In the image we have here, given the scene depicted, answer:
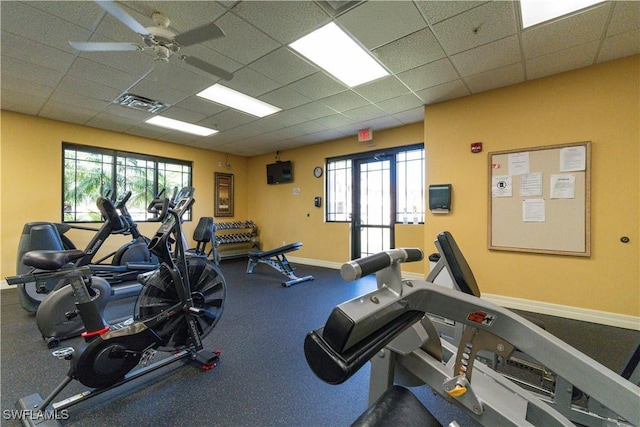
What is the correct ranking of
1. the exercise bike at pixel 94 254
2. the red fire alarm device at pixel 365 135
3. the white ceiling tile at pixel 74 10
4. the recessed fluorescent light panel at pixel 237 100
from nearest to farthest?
the white ceiling tile at pixel 74 10, the exercise bike at pixel 94 254, the recessed fluorescent light panel at pixel 237 100, the red fire alarm device at pixel 365 135

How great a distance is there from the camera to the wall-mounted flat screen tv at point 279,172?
6809 mm

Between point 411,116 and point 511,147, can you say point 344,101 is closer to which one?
point 411,116

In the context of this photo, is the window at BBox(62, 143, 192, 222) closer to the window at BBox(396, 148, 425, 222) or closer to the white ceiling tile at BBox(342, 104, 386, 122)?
the white ceiling tile at BBox(342, 104, 386, 122)

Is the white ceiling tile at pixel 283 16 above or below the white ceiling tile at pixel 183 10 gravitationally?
below

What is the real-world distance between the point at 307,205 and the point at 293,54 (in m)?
4.01

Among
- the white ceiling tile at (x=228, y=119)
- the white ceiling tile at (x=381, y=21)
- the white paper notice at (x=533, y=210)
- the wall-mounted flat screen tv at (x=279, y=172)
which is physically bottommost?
the white paper notice at (x=533, y=210)

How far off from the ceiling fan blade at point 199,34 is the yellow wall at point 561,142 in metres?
3.21

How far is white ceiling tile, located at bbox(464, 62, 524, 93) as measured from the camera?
308 cm

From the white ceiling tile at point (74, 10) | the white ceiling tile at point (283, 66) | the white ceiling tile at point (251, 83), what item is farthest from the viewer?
the white ceiling tile at point (251, 83)

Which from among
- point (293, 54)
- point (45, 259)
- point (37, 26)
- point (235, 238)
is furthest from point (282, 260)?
point (37, 26)

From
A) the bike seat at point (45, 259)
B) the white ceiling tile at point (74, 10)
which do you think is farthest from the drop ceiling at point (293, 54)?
the bike seat at point (45, 259)

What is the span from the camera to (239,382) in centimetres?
197

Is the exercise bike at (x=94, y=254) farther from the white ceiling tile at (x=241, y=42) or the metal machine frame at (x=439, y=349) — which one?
the metal machine frame at (x=439, y=349)

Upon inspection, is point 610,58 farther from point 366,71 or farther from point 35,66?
point 35,66
